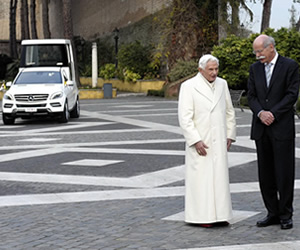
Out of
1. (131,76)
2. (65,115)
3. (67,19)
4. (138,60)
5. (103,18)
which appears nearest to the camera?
(65,115)

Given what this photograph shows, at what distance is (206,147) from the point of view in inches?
263

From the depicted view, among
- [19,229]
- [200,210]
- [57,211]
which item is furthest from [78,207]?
[200,210]

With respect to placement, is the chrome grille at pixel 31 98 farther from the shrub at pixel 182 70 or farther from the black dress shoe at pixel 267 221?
the shrub at pixel 182 70

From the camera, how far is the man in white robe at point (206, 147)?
667 cm

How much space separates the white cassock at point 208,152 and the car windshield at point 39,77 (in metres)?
14.0

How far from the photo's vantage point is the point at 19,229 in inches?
265

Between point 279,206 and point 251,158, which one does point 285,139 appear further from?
point 251,158

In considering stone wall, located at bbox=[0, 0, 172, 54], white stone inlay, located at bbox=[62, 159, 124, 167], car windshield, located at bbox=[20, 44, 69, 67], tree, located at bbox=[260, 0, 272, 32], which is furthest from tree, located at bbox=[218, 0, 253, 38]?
white stone inlay, located at bbox=[62, 159, 124, 167]

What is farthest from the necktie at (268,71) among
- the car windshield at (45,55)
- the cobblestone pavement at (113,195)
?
the car windshield at (45,55)

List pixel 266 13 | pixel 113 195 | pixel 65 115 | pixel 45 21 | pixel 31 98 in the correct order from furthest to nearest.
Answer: pixel 45 21, pixel 266 13, pixel 65 115, pixel 31 98, pixel 113 195

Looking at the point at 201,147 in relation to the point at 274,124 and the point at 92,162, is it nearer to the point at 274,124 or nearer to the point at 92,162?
the point at 274,124

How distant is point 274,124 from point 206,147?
0.65 metres

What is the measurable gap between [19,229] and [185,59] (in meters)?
28.9

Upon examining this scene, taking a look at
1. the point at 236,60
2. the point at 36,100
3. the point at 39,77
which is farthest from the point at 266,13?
the point at 36,100
